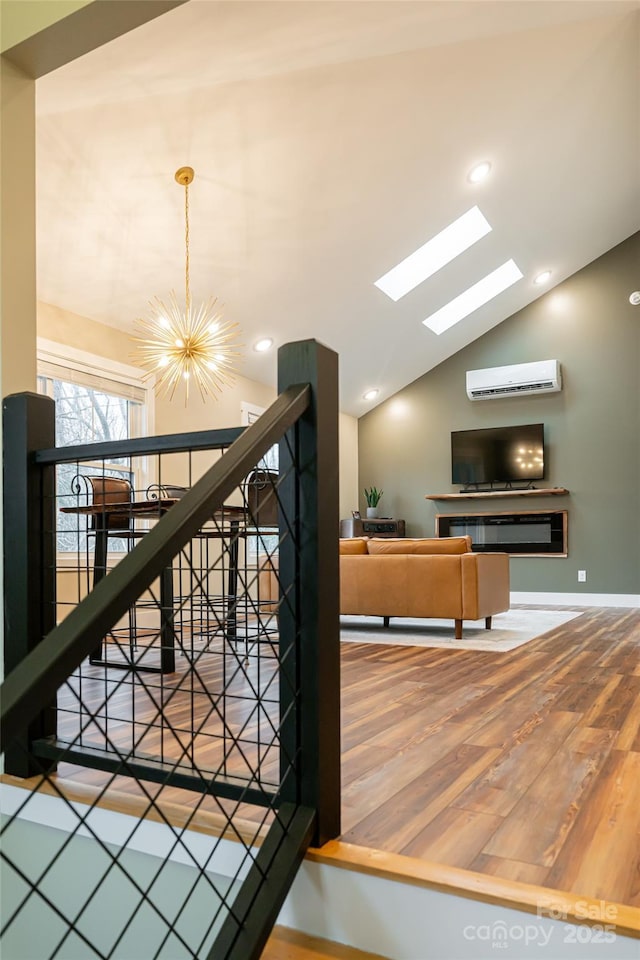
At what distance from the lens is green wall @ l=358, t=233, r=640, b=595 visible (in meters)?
7.56

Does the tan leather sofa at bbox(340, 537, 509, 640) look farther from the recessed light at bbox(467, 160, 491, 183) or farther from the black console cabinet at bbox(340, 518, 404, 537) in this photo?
the black console cabinet at bbox(340, 518, 404, 537)

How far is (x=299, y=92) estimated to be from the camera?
4031 mm

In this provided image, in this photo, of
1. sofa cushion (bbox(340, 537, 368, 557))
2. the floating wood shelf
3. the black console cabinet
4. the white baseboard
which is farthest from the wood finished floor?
the black console cabinet

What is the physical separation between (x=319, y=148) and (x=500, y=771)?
4.06 meters

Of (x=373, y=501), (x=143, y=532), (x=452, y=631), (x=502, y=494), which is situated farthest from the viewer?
(x=373, y=501)

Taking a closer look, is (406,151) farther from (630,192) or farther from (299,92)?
(630,192)

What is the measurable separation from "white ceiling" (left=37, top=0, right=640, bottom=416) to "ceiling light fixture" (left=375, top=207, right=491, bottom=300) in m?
0.14

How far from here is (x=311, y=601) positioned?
1.37 metres

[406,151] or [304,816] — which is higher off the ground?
[406,151]

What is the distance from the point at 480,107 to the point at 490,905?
5066mm

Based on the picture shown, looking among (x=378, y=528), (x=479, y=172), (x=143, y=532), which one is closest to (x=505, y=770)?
(x=143, y=532)

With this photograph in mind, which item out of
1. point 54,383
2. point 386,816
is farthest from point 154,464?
point 386,816

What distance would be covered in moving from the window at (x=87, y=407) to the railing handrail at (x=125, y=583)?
356 centimetres

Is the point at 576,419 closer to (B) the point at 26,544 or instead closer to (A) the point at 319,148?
(A) the point at 319,148
